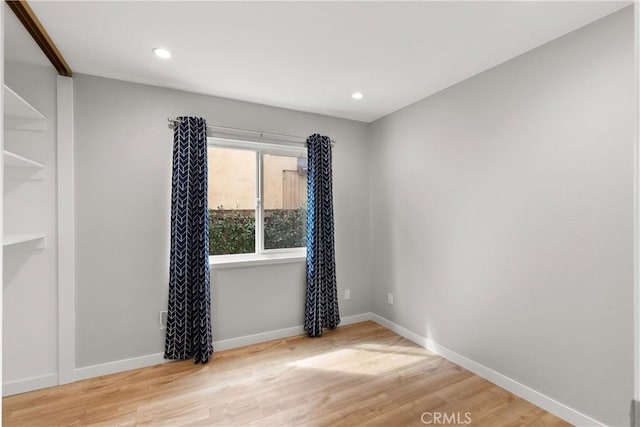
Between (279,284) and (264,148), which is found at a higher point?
(264,148)

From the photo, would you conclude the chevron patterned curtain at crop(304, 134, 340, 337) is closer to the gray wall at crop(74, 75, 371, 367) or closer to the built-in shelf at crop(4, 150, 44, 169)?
the gray wall at crop(74, 75, 371, 367)

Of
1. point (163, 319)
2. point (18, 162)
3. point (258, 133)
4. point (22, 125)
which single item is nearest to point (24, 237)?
point (18, 162)

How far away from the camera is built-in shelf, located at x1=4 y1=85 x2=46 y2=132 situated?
2064mm

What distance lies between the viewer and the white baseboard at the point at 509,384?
1919 mm

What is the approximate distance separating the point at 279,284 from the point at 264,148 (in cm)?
142

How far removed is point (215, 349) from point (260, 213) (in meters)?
1.36

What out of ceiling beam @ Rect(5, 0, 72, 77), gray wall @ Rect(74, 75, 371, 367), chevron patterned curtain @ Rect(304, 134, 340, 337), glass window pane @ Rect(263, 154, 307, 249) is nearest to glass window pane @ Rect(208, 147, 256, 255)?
glass window pane @ Rect(263, 154, 307, 249)

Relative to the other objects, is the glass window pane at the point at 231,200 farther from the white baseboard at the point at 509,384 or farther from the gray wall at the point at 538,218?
the white baseboard at the point at 509,384

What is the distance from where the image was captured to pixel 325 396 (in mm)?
2225

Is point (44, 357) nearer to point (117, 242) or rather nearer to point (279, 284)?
point (117, 242)

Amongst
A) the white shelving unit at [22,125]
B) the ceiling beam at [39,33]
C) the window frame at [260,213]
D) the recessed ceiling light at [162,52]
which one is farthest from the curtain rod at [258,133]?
the white shelving unit at [22,125]

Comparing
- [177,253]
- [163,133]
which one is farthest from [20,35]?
[177,253]

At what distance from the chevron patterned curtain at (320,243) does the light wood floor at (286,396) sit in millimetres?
499

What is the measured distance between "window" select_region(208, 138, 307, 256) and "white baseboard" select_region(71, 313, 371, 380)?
2.70 feet
